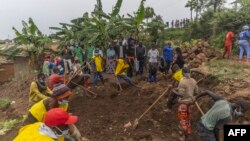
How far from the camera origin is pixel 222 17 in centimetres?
1936

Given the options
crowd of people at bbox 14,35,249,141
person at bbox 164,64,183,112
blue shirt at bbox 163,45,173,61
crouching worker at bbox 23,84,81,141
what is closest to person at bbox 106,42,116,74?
crowd of people at bbox 14,35,249,141

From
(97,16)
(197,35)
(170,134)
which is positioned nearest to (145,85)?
(97,16)

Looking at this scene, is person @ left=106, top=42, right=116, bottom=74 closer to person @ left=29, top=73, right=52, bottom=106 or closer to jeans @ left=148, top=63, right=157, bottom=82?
jeans @ left=148, top=63, right=157, bottom=82

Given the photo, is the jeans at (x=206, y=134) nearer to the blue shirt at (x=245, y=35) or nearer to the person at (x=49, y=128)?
the person at (x=49, y=128)

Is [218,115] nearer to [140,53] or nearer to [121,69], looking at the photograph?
[121,69]

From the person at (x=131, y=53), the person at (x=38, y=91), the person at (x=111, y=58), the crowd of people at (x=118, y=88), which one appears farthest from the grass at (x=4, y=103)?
the person at (x=38, y=91)

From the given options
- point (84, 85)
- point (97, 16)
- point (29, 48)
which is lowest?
point (84, 85)

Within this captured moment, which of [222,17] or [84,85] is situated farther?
[222,17]

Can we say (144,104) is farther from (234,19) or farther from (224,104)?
(234,19)

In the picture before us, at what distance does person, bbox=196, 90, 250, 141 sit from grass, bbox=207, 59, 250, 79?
577cm

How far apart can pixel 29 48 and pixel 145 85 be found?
258 inches

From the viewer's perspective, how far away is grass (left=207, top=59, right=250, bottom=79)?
12260mm

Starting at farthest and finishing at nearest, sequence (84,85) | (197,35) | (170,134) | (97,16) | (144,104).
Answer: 1. (197,35)
2. (97,16)
3. (84,85)
4. (144,104)
5. (170,134)

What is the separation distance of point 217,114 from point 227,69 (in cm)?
710
